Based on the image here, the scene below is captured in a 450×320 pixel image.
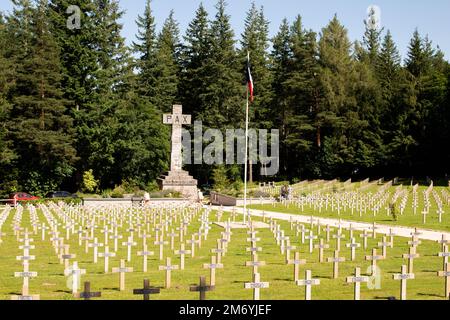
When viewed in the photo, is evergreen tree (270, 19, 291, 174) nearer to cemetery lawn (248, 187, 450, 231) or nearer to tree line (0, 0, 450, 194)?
tree line (0, 0, 450, 194)

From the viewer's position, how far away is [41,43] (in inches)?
1980

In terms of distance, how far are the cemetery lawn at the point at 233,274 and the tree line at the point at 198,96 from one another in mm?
31787

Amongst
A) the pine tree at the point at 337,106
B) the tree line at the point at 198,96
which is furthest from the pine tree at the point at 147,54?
the pine tree at the point at 337,106

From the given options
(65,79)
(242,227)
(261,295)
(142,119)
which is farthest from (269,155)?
(261,295)

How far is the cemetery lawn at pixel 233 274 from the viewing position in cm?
1121

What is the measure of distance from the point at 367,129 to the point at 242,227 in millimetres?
46528

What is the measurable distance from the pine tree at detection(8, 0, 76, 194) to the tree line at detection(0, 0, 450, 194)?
0.11 meters

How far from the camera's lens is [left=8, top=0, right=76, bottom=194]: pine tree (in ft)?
160

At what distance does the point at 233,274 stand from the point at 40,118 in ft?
132

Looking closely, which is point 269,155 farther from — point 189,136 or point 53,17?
point 53,17

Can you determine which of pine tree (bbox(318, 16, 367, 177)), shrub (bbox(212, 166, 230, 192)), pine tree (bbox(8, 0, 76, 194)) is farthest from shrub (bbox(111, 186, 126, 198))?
pine tree (bbox(318, 16, 367, 177))

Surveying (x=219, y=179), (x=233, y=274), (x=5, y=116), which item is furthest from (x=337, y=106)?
(x=233, y=274)

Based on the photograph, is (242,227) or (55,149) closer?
(242,227)

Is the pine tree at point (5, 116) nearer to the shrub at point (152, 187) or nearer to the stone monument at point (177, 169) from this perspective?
the shrub at point (152, 187)
